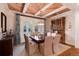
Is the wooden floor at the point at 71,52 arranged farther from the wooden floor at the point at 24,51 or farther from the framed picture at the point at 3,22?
the framed picture at the point at 3,22

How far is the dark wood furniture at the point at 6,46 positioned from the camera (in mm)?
1951

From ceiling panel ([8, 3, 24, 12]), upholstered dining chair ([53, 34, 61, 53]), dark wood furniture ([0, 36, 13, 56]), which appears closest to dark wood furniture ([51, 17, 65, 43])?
upholstered dining chair ([53, 34, 61, 53])

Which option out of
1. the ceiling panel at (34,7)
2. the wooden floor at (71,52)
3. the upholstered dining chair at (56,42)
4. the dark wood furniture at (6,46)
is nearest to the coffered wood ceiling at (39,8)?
the ceiling panel at (34,7)

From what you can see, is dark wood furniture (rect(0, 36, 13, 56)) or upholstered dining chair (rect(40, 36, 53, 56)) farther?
upholstered dining chair (rect(40, 36, 53, 56))

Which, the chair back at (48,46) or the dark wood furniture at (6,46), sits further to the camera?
the chair back at (48,46)

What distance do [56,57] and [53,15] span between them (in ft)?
2.37

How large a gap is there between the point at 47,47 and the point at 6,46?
27.3 inches

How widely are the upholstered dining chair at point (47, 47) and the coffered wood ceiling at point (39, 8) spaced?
0.40m

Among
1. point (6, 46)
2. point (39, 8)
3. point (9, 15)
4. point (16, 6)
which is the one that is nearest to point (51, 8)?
point (39, 8)

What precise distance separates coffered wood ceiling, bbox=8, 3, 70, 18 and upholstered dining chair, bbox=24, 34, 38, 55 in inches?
17.6

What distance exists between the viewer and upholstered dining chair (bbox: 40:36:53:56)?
6.79 ft

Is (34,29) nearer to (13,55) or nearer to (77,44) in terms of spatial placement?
(13,55)

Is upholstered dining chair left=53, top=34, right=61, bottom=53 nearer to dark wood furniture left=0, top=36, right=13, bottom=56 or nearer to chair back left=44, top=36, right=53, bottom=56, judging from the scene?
chair back left=44, top=36, right=53, bottom=56

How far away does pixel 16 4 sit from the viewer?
6.59 feet
